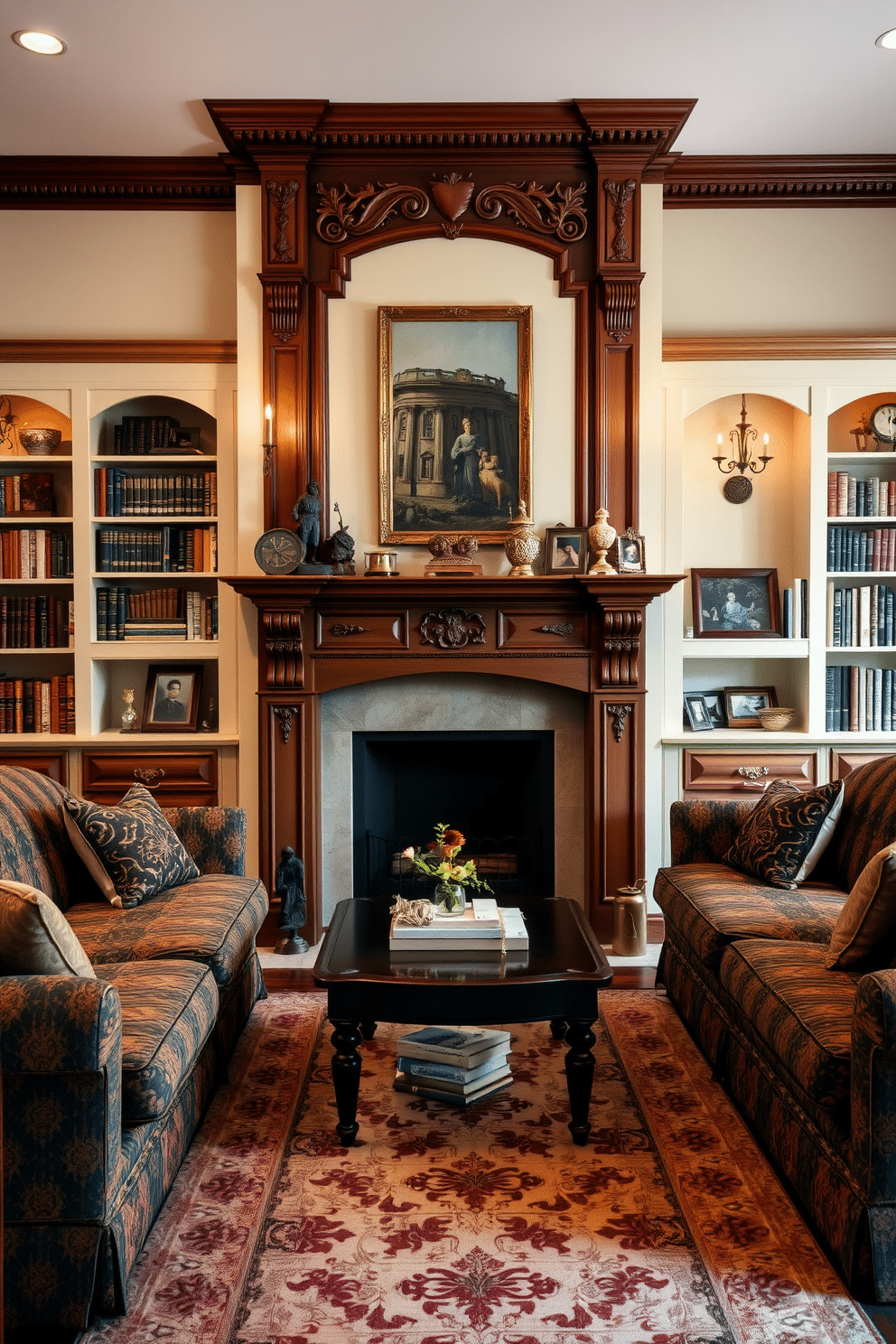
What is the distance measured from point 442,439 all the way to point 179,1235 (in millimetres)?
3259

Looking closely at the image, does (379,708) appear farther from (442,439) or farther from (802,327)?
(802,327)

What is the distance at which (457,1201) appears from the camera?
2.40m

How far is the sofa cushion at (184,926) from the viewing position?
2.86 meters

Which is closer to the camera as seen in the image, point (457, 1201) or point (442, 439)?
point (457, 1201)

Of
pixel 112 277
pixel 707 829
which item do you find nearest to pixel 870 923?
pixel 707 829

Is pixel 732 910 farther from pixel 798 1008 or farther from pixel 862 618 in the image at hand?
pixel 862 618

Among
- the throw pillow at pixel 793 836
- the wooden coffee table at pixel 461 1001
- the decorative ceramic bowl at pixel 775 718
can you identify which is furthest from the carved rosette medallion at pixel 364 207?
the wooden coffee table at pixel 461 1001

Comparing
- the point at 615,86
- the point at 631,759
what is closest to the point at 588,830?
the point at 631,759

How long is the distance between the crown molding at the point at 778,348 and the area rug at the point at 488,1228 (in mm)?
3001

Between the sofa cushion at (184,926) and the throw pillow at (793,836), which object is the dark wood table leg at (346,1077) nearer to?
the sofa cushion at (184,926)

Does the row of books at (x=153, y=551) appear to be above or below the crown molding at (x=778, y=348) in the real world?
below

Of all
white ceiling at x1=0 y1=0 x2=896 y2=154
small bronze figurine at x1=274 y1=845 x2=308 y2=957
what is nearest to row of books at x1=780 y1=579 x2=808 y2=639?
white ceiling at x1=0 y1=0 x2=896 y2=154

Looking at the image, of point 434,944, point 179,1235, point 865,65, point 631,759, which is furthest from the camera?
point 631,759

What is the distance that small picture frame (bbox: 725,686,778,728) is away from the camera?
4844 mm
